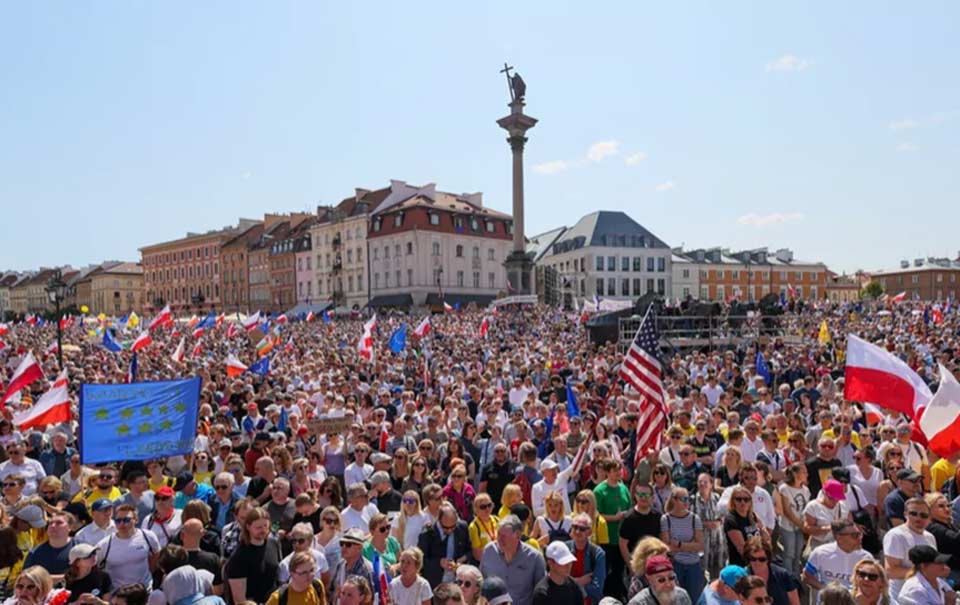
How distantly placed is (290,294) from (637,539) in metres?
84.3

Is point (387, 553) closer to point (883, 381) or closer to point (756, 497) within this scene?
point (756, 497)

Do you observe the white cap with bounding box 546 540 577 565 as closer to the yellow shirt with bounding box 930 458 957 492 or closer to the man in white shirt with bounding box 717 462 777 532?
the man in white shirt with bounding box 717 462 777 532

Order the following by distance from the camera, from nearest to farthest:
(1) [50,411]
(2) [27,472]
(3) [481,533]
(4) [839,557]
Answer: (4) [839,557], (3) [481,533], (2) [27,472], (1) [50,411]

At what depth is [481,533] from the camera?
20.8 ft

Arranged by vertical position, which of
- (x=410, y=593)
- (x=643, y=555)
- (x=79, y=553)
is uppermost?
(x=643, y=555)

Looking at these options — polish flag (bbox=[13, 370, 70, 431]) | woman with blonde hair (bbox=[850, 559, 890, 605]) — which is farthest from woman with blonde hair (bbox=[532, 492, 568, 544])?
polish flag (bbox=[13, 370, 70, 431])

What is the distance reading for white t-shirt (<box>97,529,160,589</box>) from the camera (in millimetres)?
5751

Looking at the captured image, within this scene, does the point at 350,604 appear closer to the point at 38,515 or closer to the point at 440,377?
the point at 38,515

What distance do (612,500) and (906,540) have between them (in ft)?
8.06

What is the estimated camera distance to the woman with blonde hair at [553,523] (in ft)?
20.3

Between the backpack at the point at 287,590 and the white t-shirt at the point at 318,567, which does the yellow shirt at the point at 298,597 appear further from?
the white t-shirt at the point at 318,567

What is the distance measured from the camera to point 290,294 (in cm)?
8706

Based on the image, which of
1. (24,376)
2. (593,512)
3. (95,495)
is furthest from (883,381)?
(24,376)

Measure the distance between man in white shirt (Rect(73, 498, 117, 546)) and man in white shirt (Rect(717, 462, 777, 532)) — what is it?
5.38 metres
